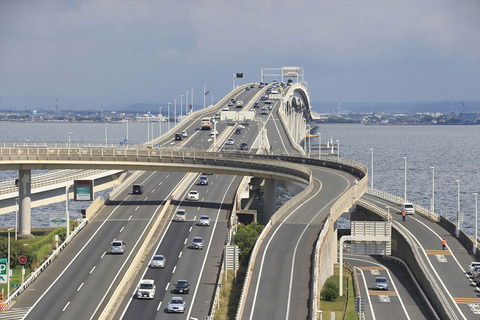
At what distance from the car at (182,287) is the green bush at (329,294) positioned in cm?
1128

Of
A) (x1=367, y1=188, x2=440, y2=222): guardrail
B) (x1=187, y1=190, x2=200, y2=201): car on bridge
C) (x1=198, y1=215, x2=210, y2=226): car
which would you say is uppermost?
(x1=187, y1=190, x2=200, y2=201): car on bridge

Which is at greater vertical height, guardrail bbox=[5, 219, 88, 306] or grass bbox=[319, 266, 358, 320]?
guardrail bbox=[5, 219, 88, 306]

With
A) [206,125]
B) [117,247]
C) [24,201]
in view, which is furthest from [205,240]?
[206,125]

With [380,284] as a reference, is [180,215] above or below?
above

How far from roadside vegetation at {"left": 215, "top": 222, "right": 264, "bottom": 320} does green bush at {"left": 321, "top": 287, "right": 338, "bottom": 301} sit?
6369mm

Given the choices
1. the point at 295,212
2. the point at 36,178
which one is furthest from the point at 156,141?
the point at 295,212

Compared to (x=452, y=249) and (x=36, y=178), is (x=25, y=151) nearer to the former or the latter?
(x=36, y=178)

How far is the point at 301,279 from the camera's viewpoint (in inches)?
2388

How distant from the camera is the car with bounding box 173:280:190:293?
62.8m

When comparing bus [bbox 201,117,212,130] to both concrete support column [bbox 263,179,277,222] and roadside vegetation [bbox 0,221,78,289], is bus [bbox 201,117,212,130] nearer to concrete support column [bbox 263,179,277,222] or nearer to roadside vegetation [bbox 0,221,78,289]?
concrete support column [bbox 263,179,277,222]

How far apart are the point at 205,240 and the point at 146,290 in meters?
18.5

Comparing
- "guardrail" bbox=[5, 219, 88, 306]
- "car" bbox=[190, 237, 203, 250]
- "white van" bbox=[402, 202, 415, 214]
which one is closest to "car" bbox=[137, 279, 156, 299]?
"guardrail" bbox=[5, 219, 88, 306]

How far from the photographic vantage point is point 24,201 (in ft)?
303

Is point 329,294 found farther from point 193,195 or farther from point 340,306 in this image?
point 193,195
